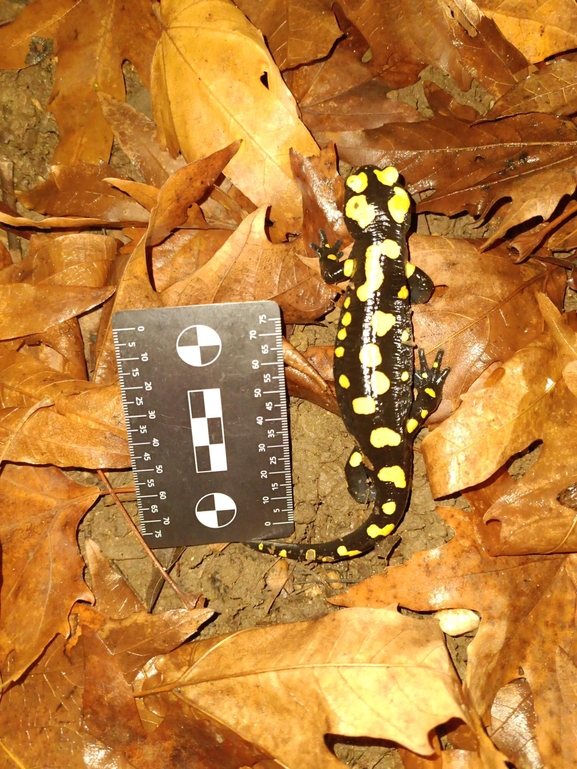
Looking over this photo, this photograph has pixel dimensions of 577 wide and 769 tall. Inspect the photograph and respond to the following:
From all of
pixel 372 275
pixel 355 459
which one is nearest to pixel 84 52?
pixel 372 275

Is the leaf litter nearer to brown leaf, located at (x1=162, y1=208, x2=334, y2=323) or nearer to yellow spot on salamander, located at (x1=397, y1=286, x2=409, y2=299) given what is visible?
brown leaf, located at (x1=162, y1=208, x2=334, y2=323)

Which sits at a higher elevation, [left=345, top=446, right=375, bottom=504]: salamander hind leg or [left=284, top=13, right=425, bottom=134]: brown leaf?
[left=284, top=13, right=425, bottom=134]: brown leaf

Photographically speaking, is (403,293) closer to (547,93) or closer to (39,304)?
(547,93)

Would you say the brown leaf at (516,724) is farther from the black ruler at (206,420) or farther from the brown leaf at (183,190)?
the brown leaf at (183,190)

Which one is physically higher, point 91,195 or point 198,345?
point 91,195

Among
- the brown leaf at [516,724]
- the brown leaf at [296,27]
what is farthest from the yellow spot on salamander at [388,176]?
the brown leaf at [516,724]

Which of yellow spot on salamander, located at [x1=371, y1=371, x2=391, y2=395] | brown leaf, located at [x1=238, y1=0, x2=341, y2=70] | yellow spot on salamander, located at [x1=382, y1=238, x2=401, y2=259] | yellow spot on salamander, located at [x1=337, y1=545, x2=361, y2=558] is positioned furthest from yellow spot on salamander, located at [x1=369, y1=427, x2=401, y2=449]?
brown leaf, located at [x1=238, y1=0, x2=341, y2=70]

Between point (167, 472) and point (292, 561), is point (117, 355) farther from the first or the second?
point (292, 561)
